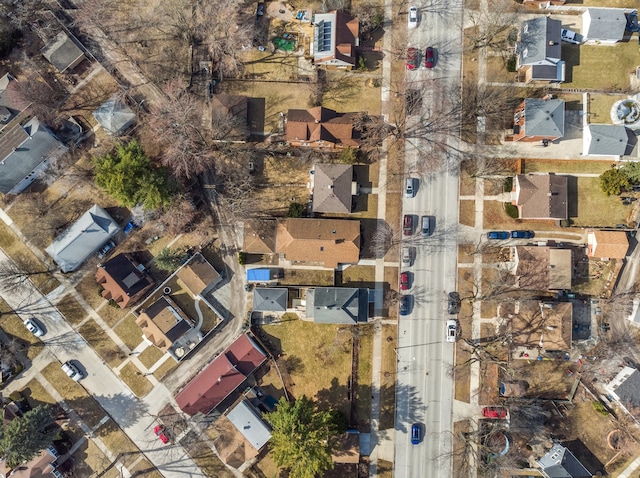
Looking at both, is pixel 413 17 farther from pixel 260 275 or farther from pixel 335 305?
pixel 260 275

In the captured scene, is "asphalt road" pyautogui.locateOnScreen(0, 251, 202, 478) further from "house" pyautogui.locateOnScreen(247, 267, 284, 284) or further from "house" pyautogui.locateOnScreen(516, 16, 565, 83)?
"house" pyautogui.locateOnScreen(516, 16, 565, 83)

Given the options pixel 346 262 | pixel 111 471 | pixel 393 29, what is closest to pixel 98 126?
pixel 346 262

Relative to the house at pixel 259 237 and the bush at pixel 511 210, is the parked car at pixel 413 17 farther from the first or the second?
the house at pixel 259 237

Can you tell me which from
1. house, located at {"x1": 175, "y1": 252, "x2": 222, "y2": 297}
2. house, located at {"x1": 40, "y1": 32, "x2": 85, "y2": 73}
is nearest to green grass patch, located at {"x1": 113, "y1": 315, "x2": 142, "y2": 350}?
house, located at {"x1": 175, "y1": 252, "x2": 222, "y2": 297}

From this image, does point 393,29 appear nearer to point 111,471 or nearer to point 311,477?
point 311,477

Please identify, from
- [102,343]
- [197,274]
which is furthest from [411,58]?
[102,343]

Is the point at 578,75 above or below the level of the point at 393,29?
below
